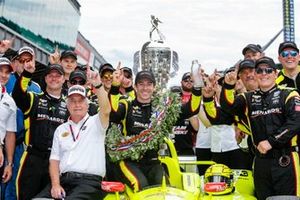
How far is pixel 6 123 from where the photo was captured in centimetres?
634

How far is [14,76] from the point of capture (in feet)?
24.5

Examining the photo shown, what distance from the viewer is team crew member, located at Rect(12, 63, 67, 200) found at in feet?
20.1

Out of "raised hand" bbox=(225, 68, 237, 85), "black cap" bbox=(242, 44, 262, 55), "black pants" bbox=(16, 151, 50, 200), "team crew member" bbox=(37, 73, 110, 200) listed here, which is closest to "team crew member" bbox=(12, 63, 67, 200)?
"black pants" bbox=(16, 151, 50, 200)

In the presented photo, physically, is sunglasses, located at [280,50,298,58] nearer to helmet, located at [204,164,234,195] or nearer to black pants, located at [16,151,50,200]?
helmet, located at [204,164,234,195]

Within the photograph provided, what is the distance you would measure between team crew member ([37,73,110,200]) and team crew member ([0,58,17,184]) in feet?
3.07

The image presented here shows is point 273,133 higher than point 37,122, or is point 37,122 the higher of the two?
point 37,122

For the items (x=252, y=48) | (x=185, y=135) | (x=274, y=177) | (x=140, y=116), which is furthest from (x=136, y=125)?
(x=185, y=135)

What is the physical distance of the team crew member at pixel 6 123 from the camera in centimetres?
623

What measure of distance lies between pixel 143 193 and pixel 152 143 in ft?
3.09

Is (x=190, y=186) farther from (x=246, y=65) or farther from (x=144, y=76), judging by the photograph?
(x=246, y=65)

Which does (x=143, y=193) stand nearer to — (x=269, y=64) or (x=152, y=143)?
(x=152, y=143)

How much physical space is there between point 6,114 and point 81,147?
1316 mm

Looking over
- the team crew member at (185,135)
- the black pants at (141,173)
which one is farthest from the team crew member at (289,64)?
the team crew member at (185,135)

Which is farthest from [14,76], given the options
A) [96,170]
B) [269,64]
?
[269,64]
